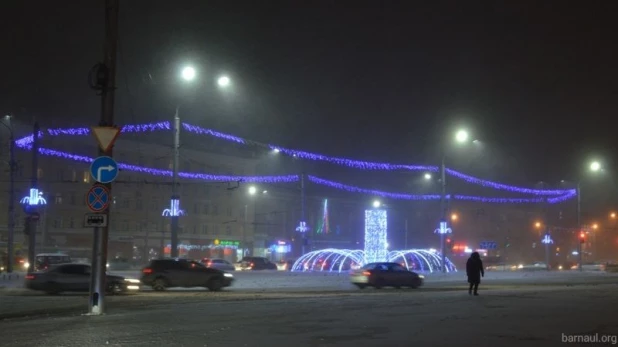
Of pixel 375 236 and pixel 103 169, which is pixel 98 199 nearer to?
pixel 103 169

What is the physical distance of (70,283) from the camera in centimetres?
2500

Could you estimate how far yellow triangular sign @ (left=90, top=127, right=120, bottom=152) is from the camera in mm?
16000

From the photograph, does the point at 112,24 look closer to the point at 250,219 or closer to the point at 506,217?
the point at 250,219

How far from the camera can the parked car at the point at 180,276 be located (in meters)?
27.3

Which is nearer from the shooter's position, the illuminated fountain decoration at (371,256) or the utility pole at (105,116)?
the utility pole at (105,116)

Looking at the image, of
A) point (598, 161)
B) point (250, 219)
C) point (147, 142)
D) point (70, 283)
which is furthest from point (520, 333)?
point (250, 219)

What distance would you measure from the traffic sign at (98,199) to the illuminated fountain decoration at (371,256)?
118ft

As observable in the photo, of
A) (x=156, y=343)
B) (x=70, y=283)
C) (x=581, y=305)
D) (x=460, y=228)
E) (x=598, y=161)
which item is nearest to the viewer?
(x=156, y=343)

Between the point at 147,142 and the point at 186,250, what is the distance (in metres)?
14.6

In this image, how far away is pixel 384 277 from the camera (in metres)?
30.3

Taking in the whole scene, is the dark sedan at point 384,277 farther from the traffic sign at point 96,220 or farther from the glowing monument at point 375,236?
the glowing monument at point 375,236

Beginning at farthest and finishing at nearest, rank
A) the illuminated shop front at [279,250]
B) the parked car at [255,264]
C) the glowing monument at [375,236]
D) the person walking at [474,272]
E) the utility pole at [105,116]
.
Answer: the illuminated shop front at [279,250]
the parked car at [255,264]
the glowing monument at [375,236]
the person walking at [474,272]
the utility pole at [105,116]

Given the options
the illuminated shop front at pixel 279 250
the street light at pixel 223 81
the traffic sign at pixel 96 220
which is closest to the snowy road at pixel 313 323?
the traffic sign at pixel 96 220

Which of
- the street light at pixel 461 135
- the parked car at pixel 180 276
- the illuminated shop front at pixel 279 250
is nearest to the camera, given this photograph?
the parked car at pixel 180 276
